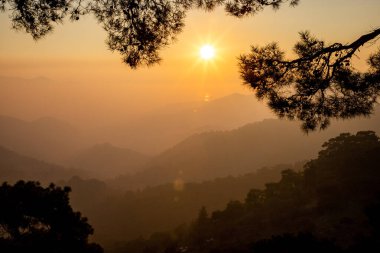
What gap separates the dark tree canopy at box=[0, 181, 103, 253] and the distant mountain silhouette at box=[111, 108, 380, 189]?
131 m

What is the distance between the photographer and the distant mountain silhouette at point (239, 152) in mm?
151125

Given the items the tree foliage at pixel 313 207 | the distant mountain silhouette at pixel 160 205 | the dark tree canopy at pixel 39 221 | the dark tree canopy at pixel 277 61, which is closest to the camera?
the dark tree canopy at pixel 277 61

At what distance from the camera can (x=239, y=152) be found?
172000mm

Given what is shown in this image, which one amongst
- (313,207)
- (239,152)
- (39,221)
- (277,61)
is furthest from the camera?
(239,152)

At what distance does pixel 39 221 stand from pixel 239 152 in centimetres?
15984

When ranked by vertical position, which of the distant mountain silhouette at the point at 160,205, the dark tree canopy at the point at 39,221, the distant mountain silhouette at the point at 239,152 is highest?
the distant mountain silhouette at the point at 239,152

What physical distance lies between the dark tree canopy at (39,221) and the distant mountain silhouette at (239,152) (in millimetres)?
130521

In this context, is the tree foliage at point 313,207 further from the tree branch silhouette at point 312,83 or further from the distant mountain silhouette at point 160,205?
the distant mountain silhouette at point 160,205

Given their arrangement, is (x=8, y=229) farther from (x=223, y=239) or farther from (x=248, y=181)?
(x=248, y=181)

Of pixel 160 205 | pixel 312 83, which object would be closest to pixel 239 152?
pixel 160 205

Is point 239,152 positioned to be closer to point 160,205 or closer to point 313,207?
point 160,205

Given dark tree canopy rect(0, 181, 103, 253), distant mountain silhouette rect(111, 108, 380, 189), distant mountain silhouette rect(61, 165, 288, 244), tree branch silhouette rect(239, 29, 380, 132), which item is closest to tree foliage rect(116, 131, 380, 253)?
dark tree canopy rect(0, 181, 103, 253)

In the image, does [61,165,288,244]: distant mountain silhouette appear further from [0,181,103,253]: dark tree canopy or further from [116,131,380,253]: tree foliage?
[0,181,103,253]: dark tree canopy

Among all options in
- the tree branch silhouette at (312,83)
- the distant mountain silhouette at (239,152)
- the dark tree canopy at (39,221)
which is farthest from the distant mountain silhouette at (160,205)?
the tree branch silhouette at (312,83)
